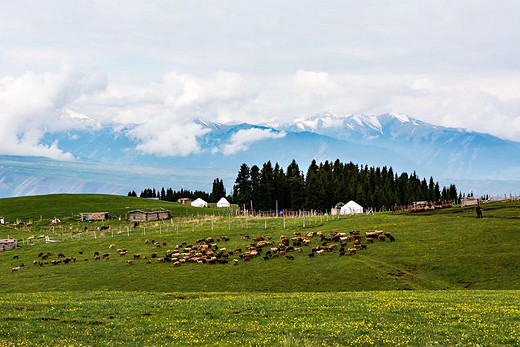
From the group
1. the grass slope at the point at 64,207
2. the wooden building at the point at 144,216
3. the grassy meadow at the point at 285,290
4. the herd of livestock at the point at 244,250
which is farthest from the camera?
the grass slope at the point at 64,207

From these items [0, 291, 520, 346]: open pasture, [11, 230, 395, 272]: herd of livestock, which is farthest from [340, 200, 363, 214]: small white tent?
[0, 291, 520, 346]: open pasture

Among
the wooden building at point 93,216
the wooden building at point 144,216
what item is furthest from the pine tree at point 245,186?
the wooden building at point 93,216

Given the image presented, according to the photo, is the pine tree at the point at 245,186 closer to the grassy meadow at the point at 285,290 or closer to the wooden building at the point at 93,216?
the wooden building at the point at 93,216

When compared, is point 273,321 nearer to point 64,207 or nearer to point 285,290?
point 285,290

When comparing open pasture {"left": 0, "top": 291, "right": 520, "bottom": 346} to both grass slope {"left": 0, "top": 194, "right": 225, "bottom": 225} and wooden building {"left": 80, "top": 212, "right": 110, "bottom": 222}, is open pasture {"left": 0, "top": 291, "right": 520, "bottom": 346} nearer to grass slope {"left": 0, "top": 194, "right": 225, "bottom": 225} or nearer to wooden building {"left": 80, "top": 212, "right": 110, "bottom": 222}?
wooden building {"left": 80, "top": 212, "right": 110, "bottom": 222}

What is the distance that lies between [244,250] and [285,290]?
20870mm

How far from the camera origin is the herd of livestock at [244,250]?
197 ft

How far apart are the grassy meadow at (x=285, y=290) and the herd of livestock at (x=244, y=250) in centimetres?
97

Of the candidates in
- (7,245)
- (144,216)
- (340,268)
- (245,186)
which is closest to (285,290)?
(340,268)

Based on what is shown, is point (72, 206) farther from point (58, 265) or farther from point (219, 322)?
point (219, 322)

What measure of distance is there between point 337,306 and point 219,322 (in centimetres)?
855

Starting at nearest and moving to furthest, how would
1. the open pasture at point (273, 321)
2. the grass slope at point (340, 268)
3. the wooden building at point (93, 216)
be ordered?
1. the open pasture at point (273, 321)
2. the grass slope at point (340, 268)
3. the wooden building at point (93, 216)

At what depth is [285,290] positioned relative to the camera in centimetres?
4506

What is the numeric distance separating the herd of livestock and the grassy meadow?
97 cm
